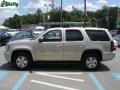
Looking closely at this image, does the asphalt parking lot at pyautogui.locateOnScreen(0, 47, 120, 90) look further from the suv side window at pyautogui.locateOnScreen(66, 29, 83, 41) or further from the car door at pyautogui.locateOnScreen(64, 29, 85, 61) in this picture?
the suv side window at pyautogui.locateOnScreen(66, 29, 83, 41)

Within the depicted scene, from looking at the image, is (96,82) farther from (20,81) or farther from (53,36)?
(53,36)

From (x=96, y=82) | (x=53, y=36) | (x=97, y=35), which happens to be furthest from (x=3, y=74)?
(x=97, y=35)

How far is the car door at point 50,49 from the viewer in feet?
47.1

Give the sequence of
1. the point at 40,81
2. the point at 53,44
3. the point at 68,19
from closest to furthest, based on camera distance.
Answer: the point at 40,81, the point at 53,44, the point at 68,19

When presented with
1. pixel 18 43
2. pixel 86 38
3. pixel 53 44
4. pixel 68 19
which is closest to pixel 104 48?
pixel 86 38

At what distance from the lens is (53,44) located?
14.4 metres

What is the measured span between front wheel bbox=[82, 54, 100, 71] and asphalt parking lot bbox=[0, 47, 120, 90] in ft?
1.01

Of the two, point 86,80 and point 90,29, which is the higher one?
point 90,29

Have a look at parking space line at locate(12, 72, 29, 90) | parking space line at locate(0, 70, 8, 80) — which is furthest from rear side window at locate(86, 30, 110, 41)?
parking space line at locate(0, 70, 8, 80)

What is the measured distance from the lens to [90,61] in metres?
14.6

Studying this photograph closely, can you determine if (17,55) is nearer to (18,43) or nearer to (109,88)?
(18,43)

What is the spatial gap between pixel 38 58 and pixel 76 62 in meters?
1.73

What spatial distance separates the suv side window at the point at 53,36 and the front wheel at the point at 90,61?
1.47 m

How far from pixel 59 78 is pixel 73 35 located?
2.81m
